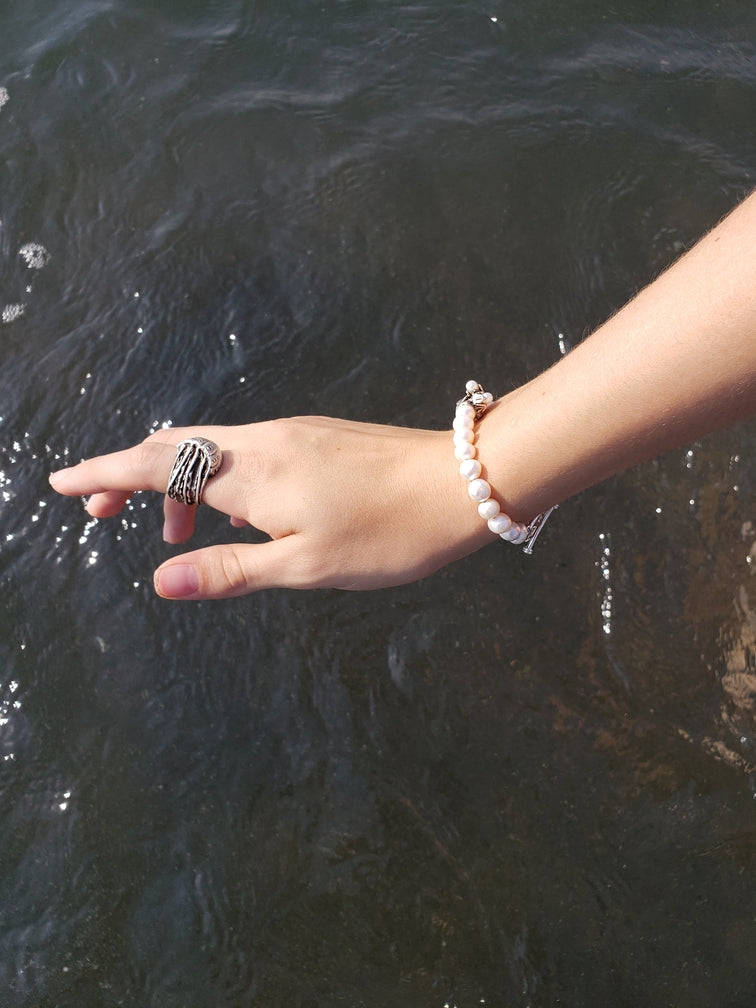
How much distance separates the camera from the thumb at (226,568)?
1.76 meters

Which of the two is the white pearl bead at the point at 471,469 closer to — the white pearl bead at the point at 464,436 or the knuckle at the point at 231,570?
the white pearl bead at the point at 464,436

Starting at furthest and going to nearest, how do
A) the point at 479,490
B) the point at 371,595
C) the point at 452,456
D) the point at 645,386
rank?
the point at 371,595, the point at 452,456, the point at 479,490, the point at 645,386

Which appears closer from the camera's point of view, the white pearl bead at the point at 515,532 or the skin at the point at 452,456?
the skin at the point at 452,456

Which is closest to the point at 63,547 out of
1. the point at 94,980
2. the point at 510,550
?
the point at 94,980

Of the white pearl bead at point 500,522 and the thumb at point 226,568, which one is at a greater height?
the thumb at point 226,568

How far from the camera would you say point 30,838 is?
219cm

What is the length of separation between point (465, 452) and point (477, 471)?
0.06 metres

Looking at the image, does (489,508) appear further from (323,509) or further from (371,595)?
(371,595)

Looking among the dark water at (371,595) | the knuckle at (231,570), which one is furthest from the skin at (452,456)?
the dark water at (371,595)

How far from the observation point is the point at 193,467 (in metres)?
1.82

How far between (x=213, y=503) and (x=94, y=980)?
4.20 feet

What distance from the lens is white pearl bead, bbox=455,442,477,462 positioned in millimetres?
1748

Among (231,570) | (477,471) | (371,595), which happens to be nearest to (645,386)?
(477,471)

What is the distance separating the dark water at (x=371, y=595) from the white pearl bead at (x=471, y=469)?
2.54 feet
